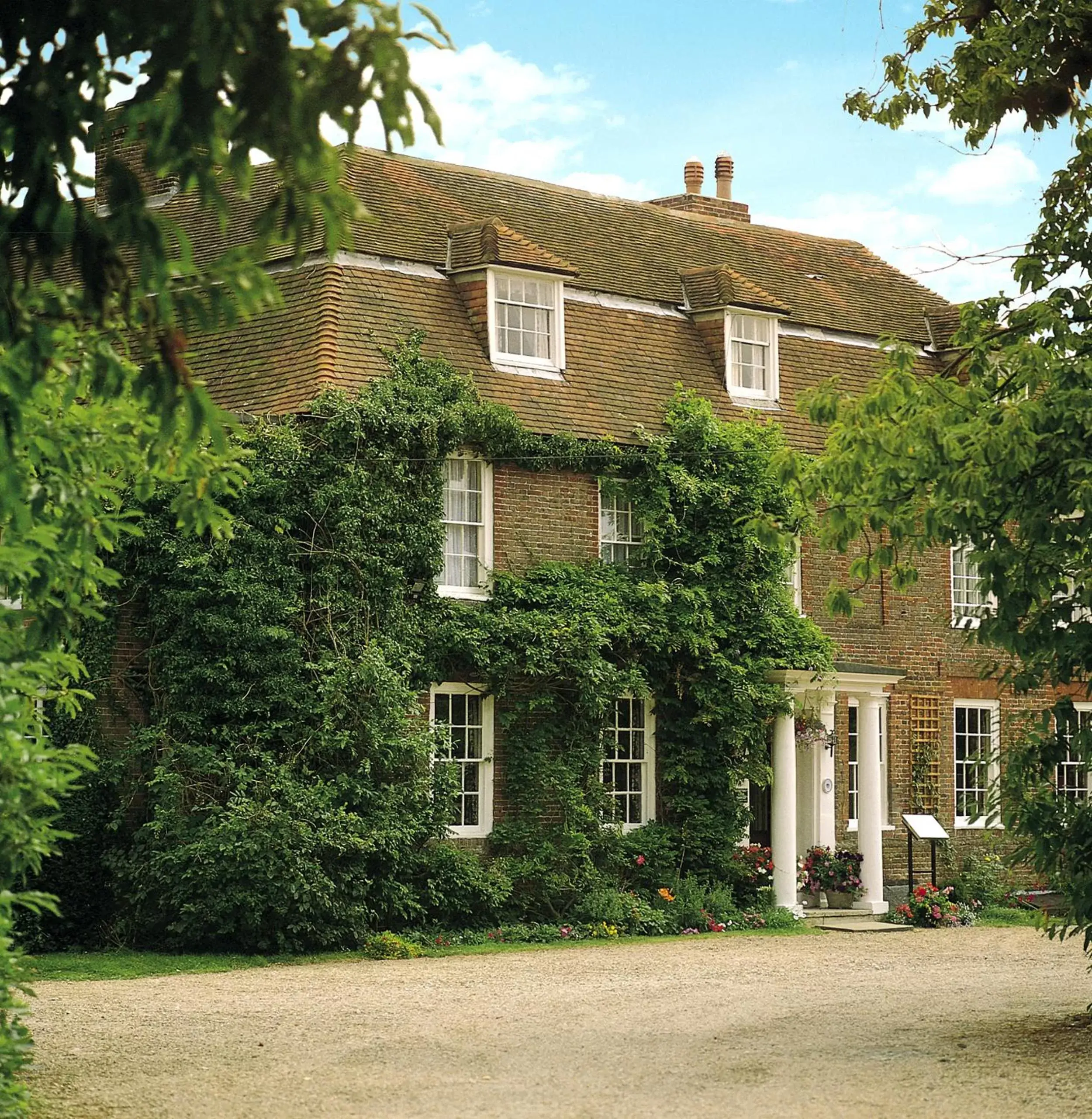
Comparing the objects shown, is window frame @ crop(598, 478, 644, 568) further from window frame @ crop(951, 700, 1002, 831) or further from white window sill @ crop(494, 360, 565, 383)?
window frame @ crop(951, 700, 1002, 831)

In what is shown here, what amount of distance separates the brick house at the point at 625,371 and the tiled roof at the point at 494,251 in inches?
1.4

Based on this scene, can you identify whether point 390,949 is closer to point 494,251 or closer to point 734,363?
point 494,251

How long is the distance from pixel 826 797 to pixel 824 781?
23 centimetres

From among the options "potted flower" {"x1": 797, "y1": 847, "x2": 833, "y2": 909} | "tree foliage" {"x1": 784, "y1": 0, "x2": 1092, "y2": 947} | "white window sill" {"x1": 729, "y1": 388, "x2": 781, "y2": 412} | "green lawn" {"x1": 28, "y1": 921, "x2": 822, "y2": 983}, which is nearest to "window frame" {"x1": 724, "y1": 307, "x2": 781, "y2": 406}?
"white window sill" {"x1": 729, "y1": 388, "x2": 781, "y2": 412}

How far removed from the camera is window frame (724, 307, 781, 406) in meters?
25.2

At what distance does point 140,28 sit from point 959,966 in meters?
14.9

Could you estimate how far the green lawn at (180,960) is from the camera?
17.1 metres

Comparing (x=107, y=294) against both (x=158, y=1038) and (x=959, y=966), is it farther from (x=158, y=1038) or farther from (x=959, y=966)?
(x=959, y=966)

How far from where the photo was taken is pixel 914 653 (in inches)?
1038

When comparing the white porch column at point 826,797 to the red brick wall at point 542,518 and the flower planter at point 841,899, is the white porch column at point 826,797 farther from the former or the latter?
the red brick wall at point 542,518

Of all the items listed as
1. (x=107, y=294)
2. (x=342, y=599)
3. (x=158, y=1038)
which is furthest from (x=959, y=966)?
(x=107, y=294)

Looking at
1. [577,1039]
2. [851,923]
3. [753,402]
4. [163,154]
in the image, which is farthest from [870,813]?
[163,154]

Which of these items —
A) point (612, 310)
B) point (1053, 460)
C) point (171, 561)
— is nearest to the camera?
point (1053, 460)

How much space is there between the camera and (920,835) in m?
24.4
